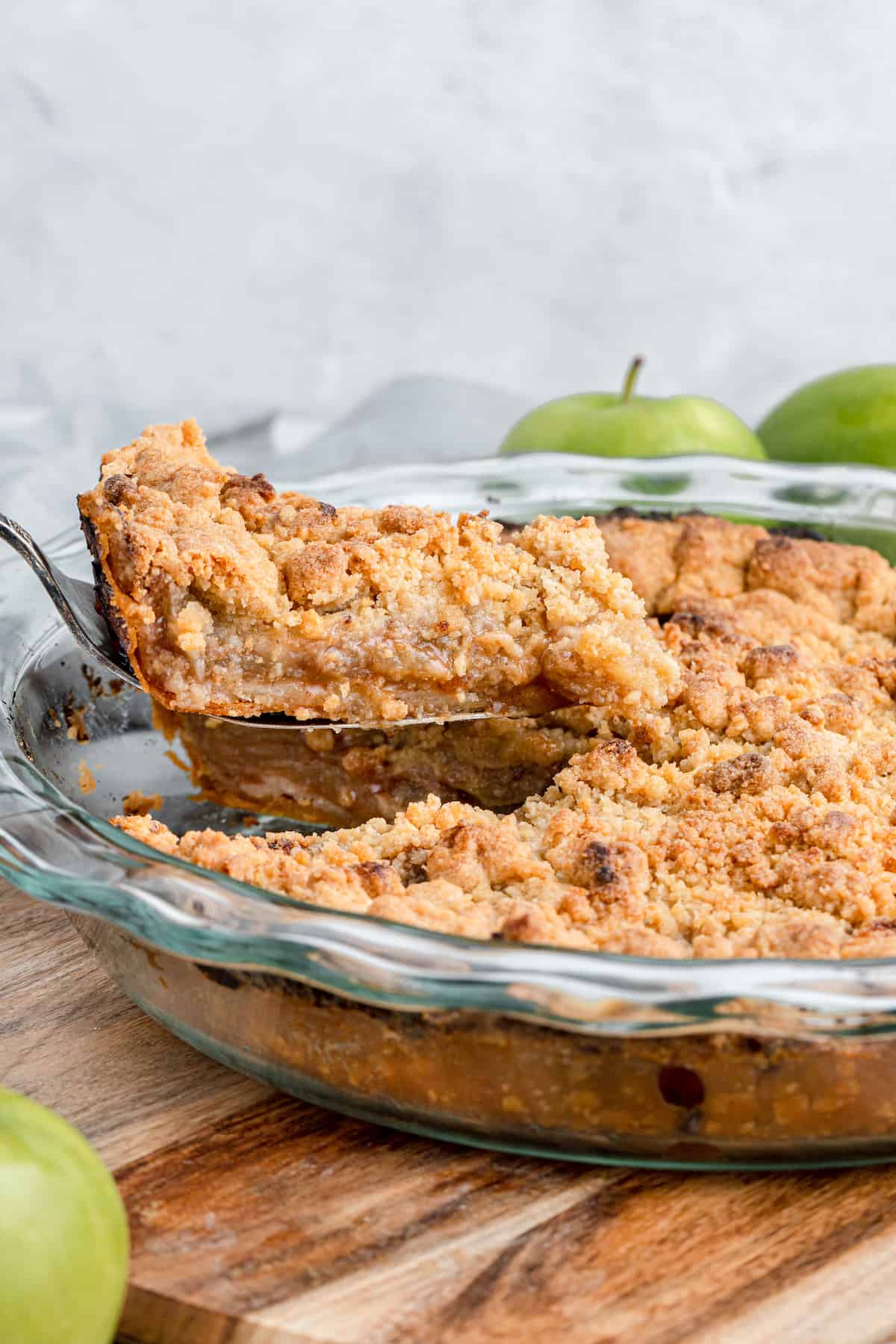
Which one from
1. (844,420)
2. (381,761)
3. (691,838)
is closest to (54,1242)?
(691,838)

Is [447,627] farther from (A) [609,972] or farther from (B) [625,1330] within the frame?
(B) [625,1330]

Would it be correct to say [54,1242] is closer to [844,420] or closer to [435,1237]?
[435,1237]

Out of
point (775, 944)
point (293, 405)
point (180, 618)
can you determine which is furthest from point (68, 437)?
point (775, 944)

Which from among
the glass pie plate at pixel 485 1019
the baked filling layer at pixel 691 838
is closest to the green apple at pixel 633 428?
the baked filling layer at pixel 691 838

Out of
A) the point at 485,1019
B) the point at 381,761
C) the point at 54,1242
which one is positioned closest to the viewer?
the point at 54,1242

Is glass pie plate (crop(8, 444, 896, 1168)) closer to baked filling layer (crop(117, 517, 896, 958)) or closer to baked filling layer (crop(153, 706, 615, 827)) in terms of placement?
baked filling layer (crop(117, 517, 896, 958))

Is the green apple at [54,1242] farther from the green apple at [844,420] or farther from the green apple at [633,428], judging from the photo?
the green apple at [844,420]

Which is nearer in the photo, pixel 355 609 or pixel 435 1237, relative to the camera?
pixel 435 1237

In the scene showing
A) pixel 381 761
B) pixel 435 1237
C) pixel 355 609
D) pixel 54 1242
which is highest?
pixel 355 609
